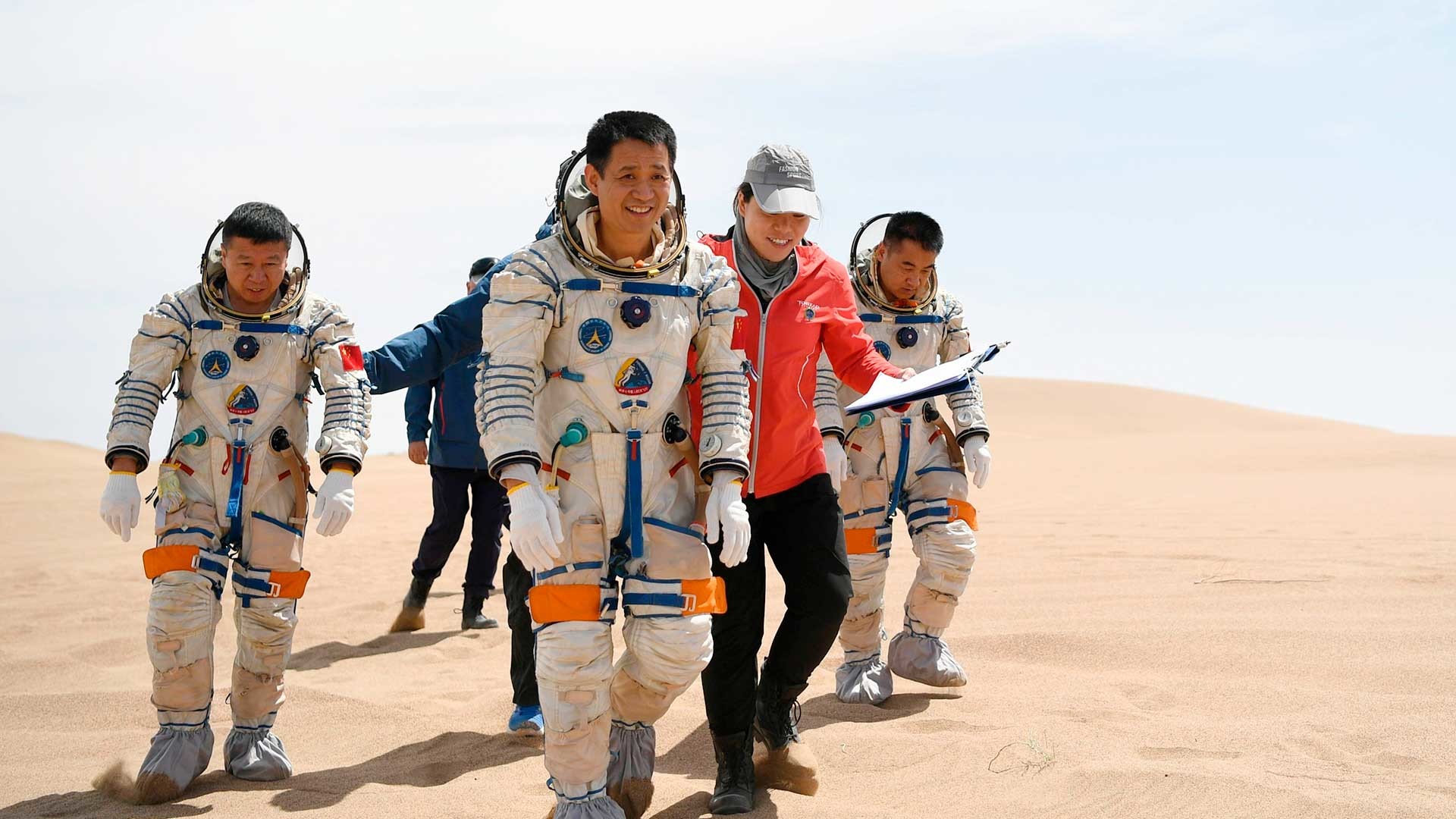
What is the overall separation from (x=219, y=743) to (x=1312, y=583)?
6.89 metres

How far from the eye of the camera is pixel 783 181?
4746 mm

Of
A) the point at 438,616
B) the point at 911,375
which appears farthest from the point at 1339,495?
the point at 911,375

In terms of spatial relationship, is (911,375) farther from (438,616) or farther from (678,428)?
(438,616)

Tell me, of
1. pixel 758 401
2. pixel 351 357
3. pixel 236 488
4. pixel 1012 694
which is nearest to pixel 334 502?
pixel 236 488

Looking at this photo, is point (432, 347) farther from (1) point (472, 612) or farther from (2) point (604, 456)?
(1) point (472, 612)

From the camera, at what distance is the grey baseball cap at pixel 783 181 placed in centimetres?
470

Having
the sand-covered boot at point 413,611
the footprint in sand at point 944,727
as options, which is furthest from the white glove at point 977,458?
the sand-covered boot at point 413,611

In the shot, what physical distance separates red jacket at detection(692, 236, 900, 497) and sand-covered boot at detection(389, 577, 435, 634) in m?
4.59

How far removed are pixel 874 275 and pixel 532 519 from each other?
3199 millimetres

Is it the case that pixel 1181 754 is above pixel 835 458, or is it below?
below

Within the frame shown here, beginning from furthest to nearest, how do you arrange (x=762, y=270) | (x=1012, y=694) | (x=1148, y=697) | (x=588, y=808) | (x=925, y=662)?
1. (x=925, y=662)
2. (x=1012, y=694)
3. (x=1148, y=697)
4. (x=762, y=270)
5. (x=588, y=808)

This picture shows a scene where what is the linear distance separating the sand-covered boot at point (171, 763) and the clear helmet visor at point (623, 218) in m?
2.52

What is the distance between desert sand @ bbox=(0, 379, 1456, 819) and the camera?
466 cm

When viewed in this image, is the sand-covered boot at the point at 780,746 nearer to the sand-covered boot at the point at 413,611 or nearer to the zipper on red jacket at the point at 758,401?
the zipper on red jacket at the point at 758,401
